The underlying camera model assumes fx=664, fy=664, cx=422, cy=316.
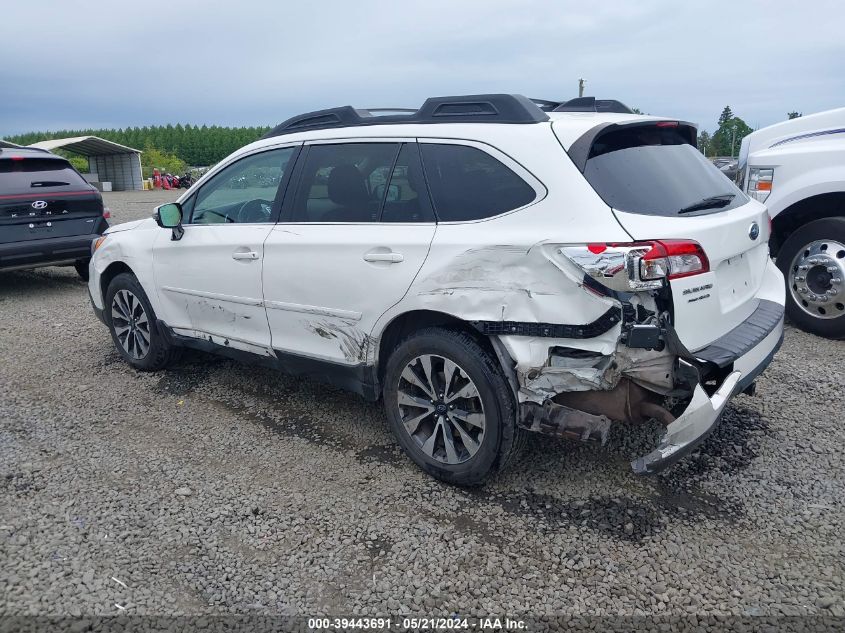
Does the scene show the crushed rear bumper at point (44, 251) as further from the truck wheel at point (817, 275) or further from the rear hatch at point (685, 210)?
the truck wheel at point (817, 275)

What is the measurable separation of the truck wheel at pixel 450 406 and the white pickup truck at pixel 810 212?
383 cm

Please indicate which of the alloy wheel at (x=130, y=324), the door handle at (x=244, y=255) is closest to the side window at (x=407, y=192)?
the door handle at (x=244, y=255)

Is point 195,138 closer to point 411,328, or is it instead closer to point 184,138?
point 184,138

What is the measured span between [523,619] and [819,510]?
1.66m

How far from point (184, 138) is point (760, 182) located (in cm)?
9789

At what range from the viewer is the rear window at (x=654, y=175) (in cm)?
298

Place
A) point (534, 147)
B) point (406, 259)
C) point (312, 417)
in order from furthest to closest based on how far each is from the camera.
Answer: point (312, 417)
point (406, 259)
point (534, 147)

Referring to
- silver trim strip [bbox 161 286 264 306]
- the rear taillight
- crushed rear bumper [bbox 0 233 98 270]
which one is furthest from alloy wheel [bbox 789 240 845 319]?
crushed rear bumper [bbox 0 233 98 270]

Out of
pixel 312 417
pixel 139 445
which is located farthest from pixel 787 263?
pixel 139 445

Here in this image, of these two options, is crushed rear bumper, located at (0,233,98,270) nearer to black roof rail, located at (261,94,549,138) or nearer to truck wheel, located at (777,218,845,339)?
black roof rail, located at (261,94,549,138)

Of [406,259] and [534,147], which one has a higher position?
[534,147]

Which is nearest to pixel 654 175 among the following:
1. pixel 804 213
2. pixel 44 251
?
pixel 804 213

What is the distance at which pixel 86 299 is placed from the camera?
8.28 metres

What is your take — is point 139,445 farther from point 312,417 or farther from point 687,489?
point 687,489
